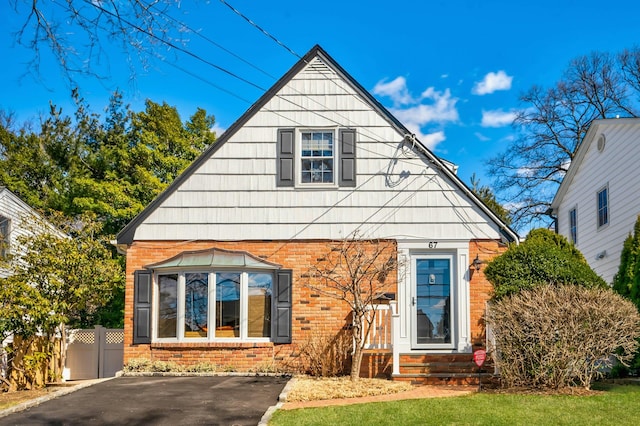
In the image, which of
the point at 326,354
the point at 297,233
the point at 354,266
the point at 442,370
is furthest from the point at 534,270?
the point at 297,233

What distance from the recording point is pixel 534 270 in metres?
11.5

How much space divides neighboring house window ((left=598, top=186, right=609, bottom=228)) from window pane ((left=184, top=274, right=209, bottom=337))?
33.3 feet

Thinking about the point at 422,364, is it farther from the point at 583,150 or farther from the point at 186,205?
the point at 583,150

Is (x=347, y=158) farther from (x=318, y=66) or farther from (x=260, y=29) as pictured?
(x=260, y=29)

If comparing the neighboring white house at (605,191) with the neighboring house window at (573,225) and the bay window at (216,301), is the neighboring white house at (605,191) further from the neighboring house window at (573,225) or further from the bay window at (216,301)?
the bay window at (216,301)

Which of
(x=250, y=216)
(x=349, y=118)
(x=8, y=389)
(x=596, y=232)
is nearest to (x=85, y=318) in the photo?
(x=8, y=389)

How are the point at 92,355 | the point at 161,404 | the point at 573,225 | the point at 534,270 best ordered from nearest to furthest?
the point at 161,404, the point at 534,270, the point at 92,355, the point at 573,225

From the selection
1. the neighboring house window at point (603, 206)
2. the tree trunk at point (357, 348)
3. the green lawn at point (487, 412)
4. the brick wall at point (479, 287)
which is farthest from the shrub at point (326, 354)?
the neighboring house window at point (603, 206)

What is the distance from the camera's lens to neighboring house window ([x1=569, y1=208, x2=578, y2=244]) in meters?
20.0

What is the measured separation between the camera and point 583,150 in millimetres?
18938

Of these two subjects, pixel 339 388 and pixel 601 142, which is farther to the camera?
pixel 601 142

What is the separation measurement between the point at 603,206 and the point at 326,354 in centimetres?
887

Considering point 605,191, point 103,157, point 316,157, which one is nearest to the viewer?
point 316,157

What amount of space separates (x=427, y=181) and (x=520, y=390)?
4.97m
